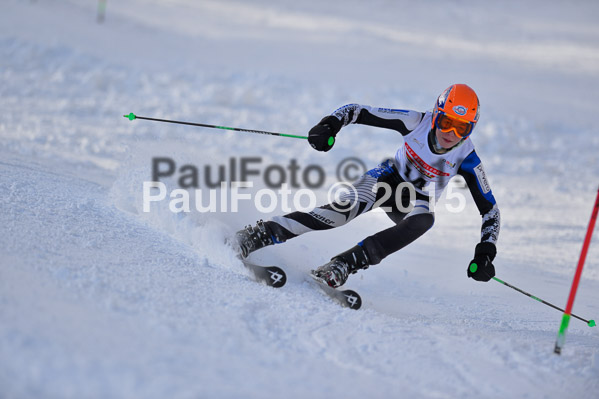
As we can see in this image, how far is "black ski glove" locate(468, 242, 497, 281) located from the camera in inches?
132

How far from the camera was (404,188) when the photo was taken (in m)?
3.86

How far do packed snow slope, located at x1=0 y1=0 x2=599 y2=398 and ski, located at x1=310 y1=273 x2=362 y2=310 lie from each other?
0.06 meters

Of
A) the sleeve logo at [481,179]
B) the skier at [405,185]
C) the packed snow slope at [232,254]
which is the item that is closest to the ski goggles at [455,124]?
the skier at [405,185]

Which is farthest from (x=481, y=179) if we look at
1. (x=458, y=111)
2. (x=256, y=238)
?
(x=256, y=238)

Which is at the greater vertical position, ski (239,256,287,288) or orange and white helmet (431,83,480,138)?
orange and white helmet (431,83,480,138)

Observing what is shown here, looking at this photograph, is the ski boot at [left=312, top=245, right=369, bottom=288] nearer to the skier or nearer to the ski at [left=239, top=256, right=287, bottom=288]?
the skier

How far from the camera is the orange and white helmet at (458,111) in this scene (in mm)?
3539

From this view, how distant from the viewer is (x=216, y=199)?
14.7 ft

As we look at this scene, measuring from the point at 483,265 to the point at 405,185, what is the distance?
78 centimetres

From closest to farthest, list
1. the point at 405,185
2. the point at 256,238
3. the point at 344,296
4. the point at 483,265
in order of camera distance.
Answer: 1. the point at 344,296
2. the point at 483,265
3. the point at 256,238
4. the point at 405,185

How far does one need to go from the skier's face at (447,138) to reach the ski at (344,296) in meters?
1.13

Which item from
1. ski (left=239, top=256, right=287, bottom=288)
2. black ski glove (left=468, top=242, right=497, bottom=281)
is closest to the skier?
black ski glove (left=468, top=242, right=497, bottom=281)

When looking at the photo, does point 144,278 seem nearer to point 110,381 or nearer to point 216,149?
point 110,381

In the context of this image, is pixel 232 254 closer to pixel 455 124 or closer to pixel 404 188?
pixel 404 188
